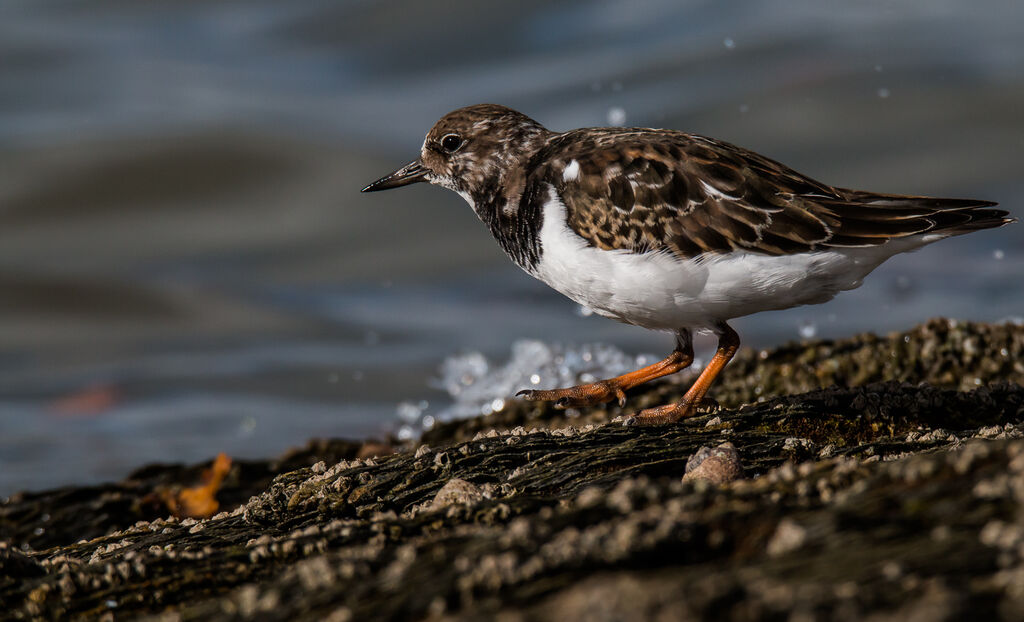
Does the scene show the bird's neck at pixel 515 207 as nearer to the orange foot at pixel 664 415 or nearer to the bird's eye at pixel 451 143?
the bird's eye at pixel 451 143

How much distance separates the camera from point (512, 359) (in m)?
10.1

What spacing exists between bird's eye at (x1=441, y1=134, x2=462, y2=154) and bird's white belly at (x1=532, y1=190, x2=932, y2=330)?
119cm

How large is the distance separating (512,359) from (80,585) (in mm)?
7608

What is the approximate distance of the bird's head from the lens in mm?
5410

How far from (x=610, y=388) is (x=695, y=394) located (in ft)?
1.89

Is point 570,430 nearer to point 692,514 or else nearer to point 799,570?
point 692,514

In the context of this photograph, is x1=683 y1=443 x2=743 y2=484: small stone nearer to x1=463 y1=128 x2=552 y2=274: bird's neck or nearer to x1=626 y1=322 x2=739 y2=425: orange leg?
x1=626 y1=322 x2=739 y2=425: orange leg

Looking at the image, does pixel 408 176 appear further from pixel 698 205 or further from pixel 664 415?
pixel 664 415

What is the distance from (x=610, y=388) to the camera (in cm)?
522

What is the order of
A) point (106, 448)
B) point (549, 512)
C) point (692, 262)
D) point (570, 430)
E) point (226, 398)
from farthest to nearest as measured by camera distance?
point (226, 398), point (106, 448), point (692, 262), point (570, 430), point (549, 512)

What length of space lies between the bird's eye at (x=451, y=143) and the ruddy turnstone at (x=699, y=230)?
800 mm

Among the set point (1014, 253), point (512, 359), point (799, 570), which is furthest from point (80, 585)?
point (1014, 253)

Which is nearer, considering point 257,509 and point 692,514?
point 692,514

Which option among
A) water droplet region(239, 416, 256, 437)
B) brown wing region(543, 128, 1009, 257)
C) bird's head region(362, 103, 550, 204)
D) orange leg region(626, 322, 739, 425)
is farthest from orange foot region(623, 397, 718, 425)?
water droplet region(239, 416, 256, 437)
